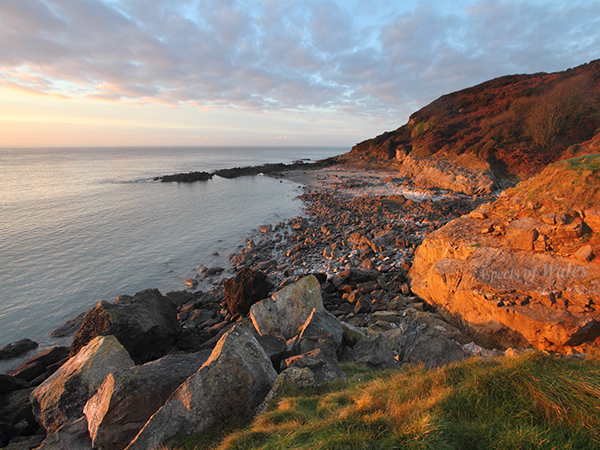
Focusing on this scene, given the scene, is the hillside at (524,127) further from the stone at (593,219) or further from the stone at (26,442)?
the stone at (26,442)

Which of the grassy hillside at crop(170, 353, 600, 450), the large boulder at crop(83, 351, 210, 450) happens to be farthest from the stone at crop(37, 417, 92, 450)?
the grassy hillside at crop(170, 353, 600, 450)

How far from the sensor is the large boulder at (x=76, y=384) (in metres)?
5.65

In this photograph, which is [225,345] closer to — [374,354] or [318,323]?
[318,323]

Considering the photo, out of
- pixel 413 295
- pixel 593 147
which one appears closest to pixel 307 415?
pixel 413 295

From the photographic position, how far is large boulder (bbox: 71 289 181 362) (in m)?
8.20

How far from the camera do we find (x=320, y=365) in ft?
18.3

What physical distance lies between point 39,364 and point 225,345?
906 centimetres

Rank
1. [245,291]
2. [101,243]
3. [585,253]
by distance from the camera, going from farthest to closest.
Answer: [101,243] < [245,291] < [585,253]

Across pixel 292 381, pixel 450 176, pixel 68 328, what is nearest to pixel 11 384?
pixel 68 328

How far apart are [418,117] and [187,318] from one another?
2797 inches

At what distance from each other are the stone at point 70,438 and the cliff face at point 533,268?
960 centimetres

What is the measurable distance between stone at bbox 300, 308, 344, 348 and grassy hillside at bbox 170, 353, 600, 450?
2.35 meters

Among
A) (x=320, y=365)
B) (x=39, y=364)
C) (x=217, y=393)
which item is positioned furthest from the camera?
(x=39, y=364)

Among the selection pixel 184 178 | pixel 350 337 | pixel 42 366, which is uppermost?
pixel 350 337
